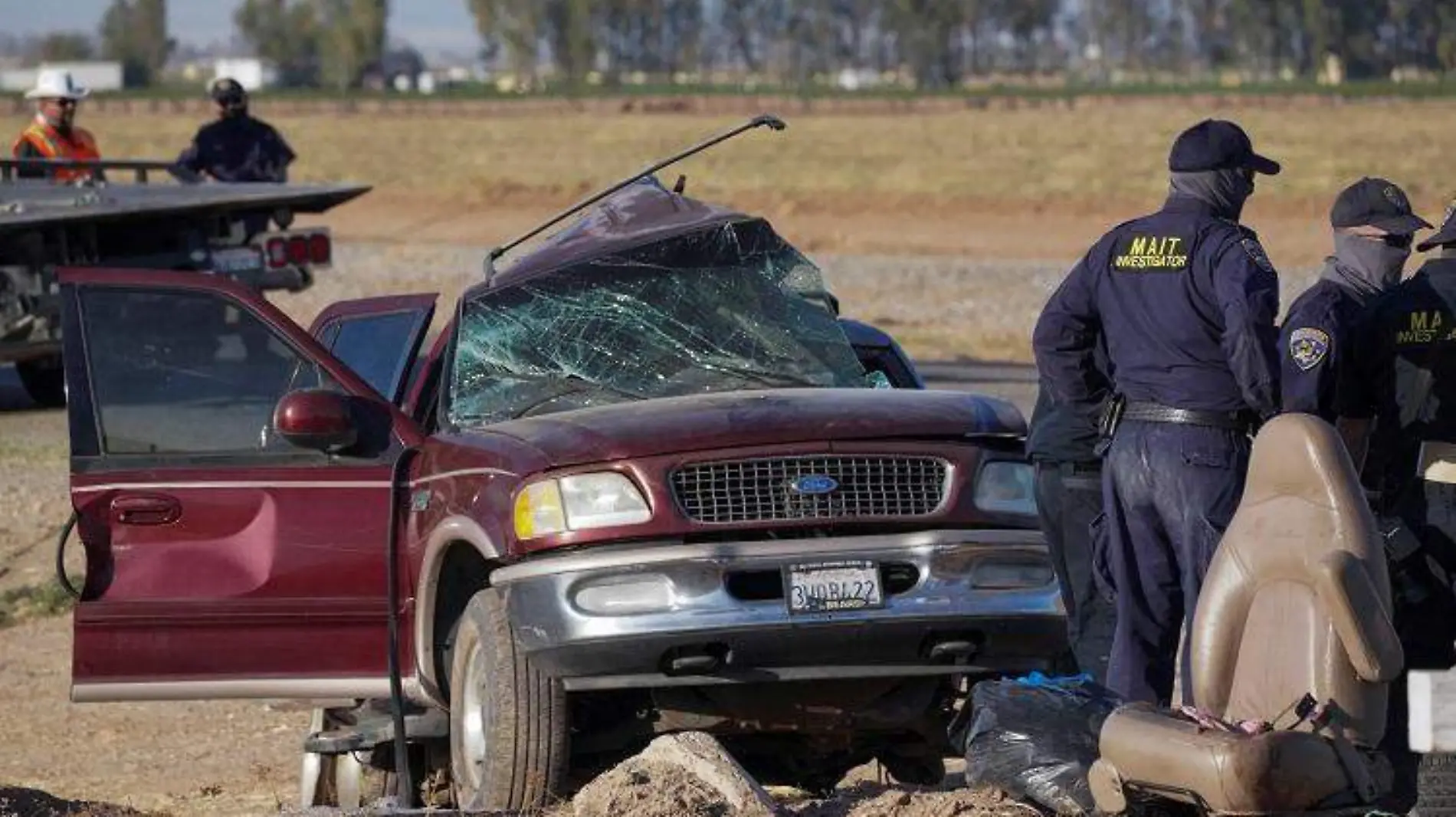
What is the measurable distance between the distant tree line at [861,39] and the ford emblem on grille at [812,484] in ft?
419

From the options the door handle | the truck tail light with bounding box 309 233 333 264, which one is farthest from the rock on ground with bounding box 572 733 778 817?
the truck tail light with bounding box 309 233 333 264

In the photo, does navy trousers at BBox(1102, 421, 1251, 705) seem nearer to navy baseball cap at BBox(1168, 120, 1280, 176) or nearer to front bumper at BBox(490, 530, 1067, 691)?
front bumper at BBox(490, 530, 1067, 691)

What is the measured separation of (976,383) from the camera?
63.4 feet

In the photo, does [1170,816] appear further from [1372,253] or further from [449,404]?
[449,404]

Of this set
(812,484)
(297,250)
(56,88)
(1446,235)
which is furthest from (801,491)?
(56,88)

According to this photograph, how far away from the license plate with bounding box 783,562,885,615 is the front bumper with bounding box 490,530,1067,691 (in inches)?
0.8

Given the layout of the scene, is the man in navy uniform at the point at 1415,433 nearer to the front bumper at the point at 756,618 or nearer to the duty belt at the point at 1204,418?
the duty belt at the point at 1204,418

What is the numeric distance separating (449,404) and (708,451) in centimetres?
117

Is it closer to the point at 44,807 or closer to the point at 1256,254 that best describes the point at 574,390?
the point at 44,807

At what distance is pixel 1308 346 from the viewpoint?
24.0ft

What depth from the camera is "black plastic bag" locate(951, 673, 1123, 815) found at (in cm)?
675

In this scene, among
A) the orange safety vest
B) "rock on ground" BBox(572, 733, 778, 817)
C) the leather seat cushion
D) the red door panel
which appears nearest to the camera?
the leather seat cushion

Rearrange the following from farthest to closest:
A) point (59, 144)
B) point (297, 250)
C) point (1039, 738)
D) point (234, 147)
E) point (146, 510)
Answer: point (234, 147)
point (59, 144)
point (297, 250)
point (146, 510)
point (1039, 738)

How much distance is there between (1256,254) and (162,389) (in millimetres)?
3237
